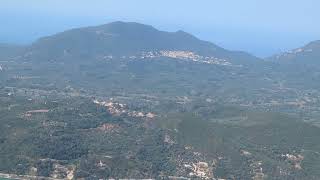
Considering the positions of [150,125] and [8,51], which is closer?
[150,125]

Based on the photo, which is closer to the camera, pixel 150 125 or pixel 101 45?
pixel 150 125

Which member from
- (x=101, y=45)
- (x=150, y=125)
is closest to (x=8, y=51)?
(x=101, y=45)

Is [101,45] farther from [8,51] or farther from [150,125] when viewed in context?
[150,125]

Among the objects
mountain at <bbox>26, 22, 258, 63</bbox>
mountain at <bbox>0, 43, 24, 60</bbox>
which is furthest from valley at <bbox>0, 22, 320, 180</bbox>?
mountain at <bbox>0, 43, 24, 60</bbox>

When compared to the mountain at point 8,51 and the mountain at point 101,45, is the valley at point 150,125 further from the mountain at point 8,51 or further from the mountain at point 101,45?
the mountain at point 8,51

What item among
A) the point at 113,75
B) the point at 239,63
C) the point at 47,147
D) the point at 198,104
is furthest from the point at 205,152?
the point at 239,63

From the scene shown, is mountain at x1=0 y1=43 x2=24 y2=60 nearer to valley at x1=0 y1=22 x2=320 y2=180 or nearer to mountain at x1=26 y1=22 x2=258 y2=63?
mountain at x1=26 y1=22 x2=258 y2=63

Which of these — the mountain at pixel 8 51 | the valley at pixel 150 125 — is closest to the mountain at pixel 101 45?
the mountain at pixel 8 51

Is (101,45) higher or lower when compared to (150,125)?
higher

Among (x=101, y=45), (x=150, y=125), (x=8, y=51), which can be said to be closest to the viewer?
(x=150, y=125)

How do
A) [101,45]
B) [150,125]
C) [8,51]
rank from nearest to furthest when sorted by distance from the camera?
[150,125] < [8,51] < [101,45]

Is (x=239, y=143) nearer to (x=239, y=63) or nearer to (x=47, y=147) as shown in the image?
(x=47, y=147)
